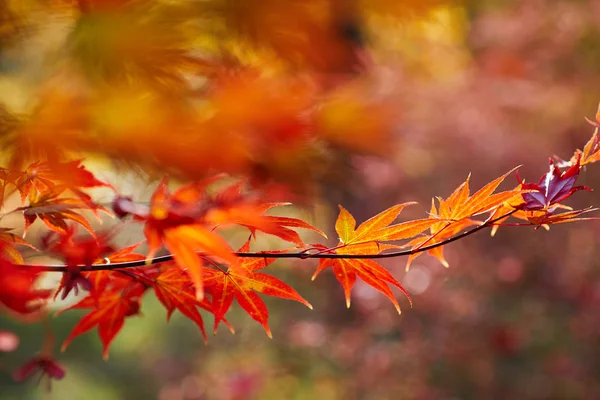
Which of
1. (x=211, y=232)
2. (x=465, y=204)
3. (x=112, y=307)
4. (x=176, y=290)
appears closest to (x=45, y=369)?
(x=112, y=307)

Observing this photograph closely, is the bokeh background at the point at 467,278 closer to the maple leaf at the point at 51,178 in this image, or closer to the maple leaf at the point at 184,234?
the maple leaf at the point at 51,178

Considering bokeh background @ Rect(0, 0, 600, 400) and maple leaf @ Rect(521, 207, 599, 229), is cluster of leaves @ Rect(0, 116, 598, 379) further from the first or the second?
bokeh background @ Rect(0, 0, 600, 400)

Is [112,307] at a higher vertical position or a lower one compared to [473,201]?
lower

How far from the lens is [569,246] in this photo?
8.09 ft

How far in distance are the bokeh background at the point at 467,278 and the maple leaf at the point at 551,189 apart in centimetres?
144

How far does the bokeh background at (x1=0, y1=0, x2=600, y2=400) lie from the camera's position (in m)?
2.20

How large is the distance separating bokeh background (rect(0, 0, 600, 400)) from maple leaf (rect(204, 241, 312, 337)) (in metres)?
1.41

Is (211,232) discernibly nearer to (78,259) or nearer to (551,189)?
(78,259)

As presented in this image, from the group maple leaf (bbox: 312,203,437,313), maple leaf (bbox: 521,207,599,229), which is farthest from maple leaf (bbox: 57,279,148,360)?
maple leaf (bbox: 521,207,599,229)

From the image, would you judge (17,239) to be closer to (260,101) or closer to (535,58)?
(260,101)

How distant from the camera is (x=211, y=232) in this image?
0.43m

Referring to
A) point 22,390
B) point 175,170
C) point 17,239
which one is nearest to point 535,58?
point 175,170

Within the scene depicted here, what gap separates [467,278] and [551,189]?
6.55 ft

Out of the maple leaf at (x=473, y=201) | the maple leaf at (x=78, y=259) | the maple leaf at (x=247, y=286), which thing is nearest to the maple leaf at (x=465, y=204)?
the maple leaf at (x=473, y=201)
